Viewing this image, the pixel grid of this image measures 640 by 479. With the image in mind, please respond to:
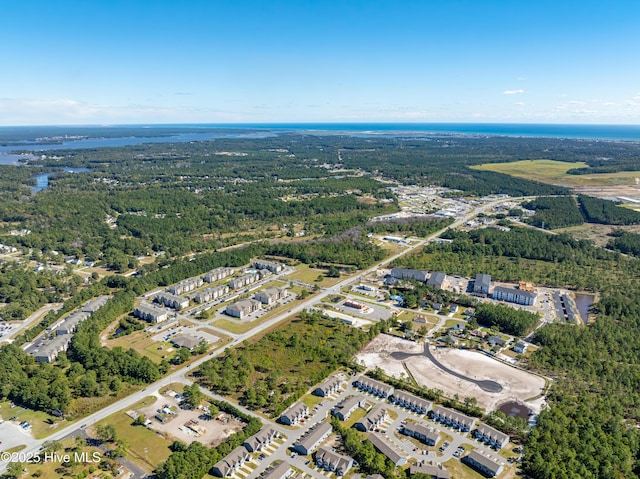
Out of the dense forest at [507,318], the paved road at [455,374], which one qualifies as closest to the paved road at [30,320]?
the paved road at [455,374]

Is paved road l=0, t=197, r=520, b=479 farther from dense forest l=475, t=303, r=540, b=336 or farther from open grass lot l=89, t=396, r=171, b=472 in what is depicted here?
dense forest l=475, t=303, r=540, b=336

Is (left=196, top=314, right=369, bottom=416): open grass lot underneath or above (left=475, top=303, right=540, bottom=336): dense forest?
underneath

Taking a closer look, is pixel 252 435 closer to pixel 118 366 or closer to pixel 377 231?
pixel 118 366

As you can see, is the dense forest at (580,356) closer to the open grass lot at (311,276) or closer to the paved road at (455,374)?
the paved road at (455,374)

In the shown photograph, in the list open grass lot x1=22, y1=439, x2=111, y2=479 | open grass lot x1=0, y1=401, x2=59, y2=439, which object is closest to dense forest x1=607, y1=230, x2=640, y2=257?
open grass lot x1=22, y1=439, x2=111, y2=479

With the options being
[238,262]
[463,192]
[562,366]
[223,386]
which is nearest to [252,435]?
[223,386]

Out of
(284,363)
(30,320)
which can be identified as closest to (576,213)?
(284,363)

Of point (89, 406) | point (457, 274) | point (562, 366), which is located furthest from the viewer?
point (457, 274)
